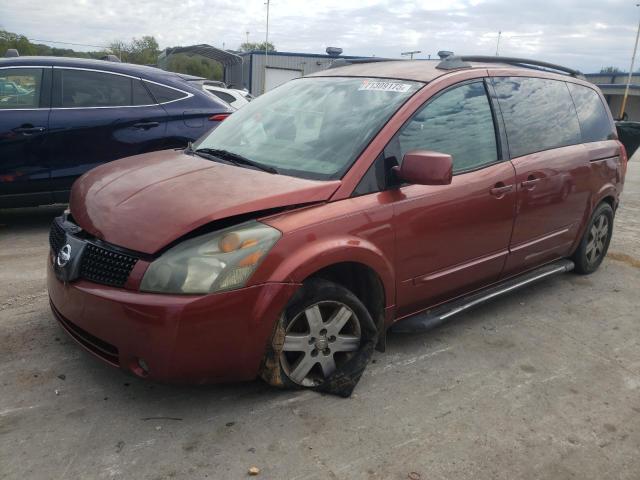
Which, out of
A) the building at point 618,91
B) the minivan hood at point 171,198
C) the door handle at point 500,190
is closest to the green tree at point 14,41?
the building at point 618,91

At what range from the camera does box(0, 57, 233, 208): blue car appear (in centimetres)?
530

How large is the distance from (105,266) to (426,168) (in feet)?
5.40

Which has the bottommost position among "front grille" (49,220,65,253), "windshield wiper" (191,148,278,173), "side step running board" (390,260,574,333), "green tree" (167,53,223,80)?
"side step running board" (390,260,574,333)

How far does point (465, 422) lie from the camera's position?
2.81 meters

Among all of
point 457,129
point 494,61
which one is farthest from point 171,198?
point 494,61

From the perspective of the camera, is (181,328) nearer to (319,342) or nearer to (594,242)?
(319,342)

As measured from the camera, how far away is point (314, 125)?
11.1 ft

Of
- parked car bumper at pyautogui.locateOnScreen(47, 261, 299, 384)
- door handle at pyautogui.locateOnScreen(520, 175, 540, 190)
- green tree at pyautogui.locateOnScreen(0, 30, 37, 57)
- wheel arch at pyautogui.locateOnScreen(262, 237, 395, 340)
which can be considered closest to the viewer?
parked car bumper at pyautogui.locateOnScreen(47, 261, 299, 384)

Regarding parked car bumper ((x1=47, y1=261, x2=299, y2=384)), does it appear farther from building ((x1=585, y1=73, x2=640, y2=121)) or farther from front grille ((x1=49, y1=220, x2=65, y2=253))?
building ((x1=585, y1=73, x2=640, y2=121))

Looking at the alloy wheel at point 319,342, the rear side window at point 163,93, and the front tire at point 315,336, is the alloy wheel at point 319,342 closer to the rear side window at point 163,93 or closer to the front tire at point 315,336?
the front tire at point 315,336

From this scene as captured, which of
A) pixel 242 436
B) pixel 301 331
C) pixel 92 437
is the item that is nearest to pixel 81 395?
pixel 92 437

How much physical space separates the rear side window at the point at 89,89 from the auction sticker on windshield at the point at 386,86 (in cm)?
323

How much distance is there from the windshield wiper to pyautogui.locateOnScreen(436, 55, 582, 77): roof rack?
1.39m

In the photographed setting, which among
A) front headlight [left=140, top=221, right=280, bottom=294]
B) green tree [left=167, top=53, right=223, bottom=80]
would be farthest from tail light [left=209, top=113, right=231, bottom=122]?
green tree [left=167, top=53, right=223, bottom=80]
